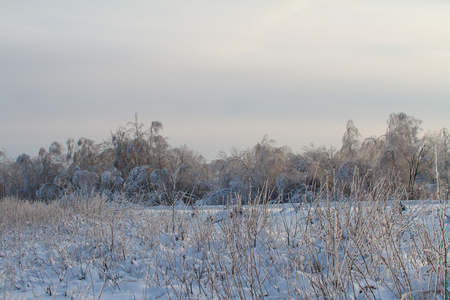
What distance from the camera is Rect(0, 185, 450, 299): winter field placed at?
13.2 ft

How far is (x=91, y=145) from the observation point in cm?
3142

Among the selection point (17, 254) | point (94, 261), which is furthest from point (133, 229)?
point (94, 261)

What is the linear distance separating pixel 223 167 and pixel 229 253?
648 inches

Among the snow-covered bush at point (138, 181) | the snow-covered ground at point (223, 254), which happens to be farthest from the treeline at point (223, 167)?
the snow-covered ground at point (223, 254)

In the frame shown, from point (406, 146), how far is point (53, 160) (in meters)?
A: 24.4

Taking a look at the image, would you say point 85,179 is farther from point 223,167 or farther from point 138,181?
point 223,167

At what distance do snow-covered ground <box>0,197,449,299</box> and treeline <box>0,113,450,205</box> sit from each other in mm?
3890

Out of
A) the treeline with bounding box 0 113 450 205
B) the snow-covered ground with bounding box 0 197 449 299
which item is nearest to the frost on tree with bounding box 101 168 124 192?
the treeline with bounding box 0 113 450 205

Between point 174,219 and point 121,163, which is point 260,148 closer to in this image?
point 121,163

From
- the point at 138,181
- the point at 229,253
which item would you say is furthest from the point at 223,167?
the point at 229,253

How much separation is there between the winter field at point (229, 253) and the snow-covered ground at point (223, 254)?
0.07ft

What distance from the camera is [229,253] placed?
5.75 m

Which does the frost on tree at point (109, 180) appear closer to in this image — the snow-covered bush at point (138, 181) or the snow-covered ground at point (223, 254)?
the snow-covered bush at point (138, 181)

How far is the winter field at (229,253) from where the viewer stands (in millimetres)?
4023
